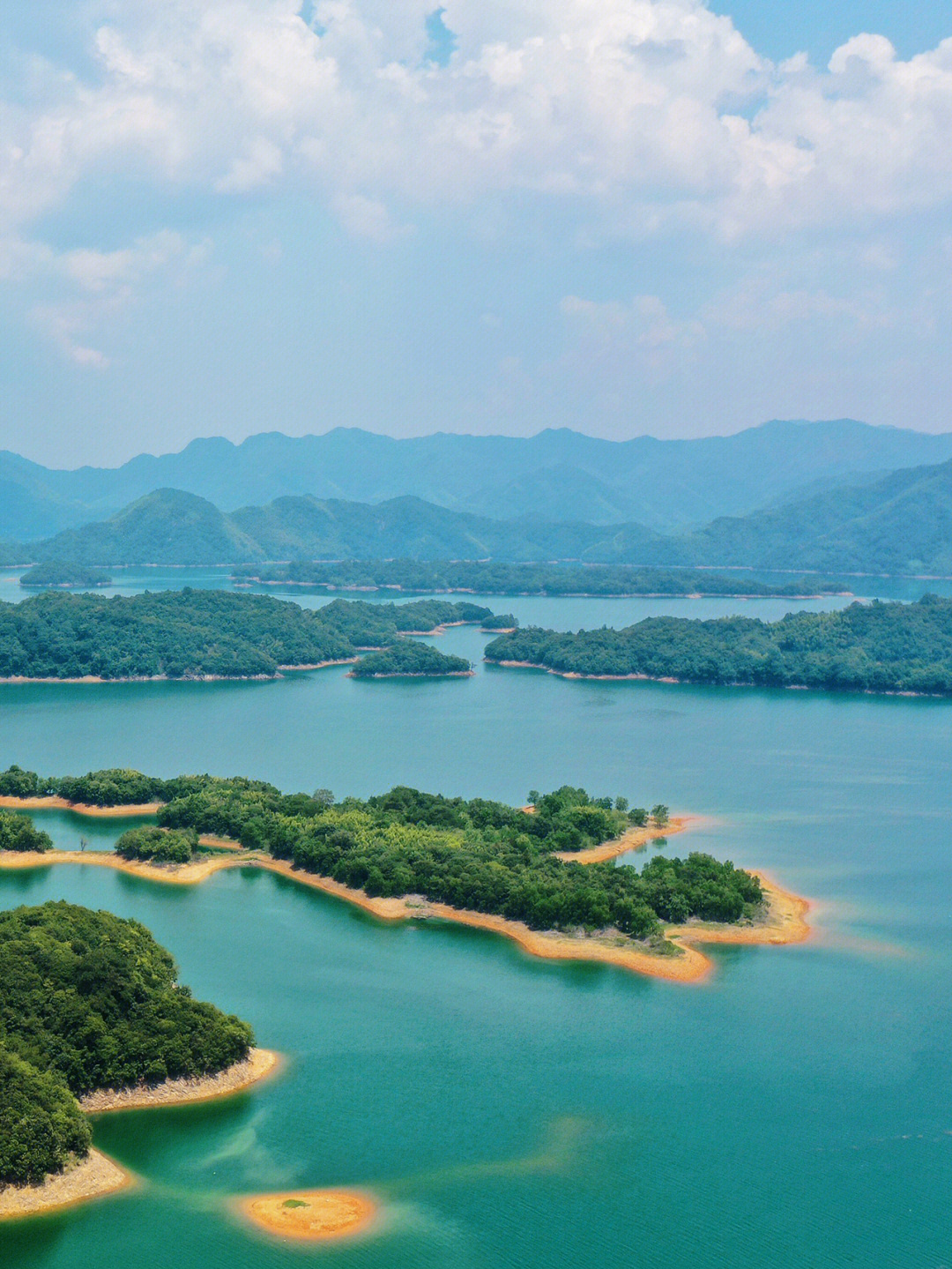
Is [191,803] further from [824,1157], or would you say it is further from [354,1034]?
[824,1157]

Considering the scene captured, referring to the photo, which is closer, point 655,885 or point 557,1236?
point 557,1236

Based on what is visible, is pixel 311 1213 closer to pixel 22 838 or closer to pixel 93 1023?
pixel 93 1023

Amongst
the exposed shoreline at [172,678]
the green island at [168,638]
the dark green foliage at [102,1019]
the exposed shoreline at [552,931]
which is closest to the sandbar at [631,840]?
the exposed shoreline at [552,931]

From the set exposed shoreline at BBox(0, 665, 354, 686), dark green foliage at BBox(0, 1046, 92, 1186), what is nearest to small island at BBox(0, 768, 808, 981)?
dark green foliage at BBox(0, 1046, 92, 1186)

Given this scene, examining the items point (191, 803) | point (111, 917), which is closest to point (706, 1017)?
point (111, 917)

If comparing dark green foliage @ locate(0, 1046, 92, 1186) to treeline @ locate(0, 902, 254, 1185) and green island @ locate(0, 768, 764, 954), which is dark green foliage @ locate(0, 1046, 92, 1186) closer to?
treeline @ locate(0, 902, 254, 1185)
